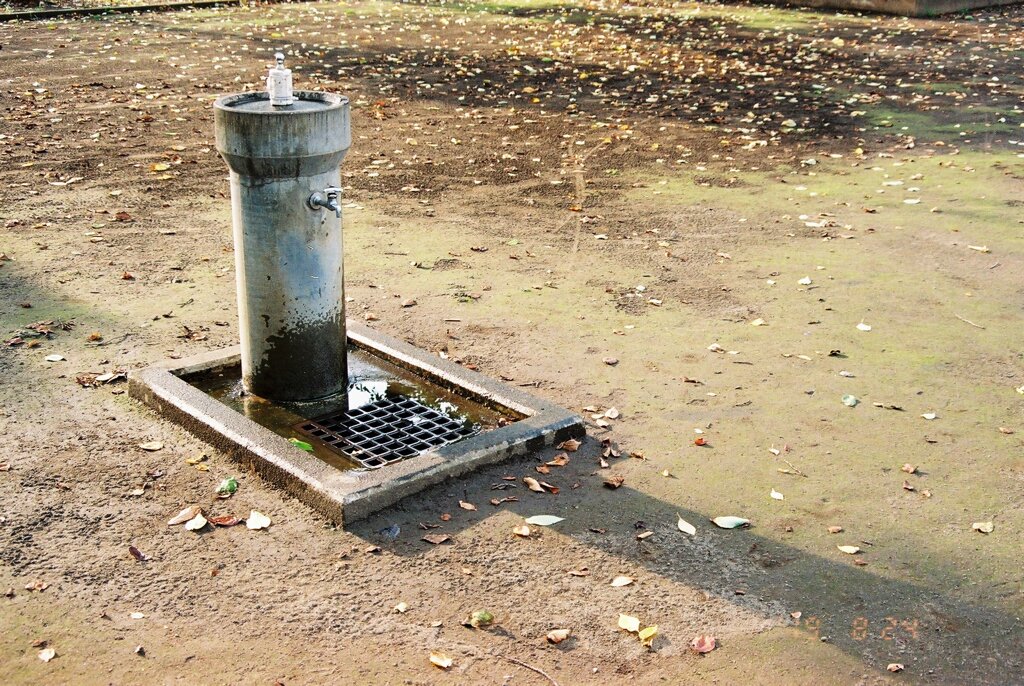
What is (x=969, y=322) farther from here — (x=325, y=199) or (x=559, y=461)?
(x=325, y=199)

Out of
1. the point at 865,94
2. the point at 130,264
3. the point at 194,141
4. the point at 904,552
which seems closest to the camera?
the point at 904,552

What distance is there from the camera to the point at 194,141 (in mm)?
10336

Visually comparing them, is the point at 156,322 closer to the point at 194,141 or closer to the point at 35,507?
the point at 35,507

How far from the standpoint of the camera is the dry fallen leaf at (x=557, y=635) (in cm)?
360

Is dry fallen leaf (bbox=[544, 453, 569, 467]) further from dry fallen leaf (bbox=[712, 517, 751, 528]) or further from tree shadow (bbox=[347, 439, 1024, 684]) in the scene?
dry fallen leaf (bbox=[712, 517, 751, 528])

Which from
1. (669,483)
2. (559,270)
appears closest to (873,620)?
(669,483)

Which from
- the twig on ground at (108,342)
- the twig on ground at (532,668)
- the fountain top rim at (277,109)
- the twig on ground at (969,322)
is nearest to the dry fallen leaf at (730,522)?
the twig on ground at (532,668)

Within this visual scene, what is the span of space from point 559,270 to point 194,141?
4.74 m

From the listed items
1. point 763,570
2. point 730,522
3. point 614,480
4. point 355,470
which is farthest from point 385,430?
point 763,570

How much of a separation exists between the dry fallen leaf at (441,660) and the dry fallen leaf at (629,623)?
0.59m

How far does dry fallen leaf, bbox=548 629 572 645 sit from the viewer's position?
11.8 feet

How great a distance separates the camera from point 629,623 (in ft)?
12.1

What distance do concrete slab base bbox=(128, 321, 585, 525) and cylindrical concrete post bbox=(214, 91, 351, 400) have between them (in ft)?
1.18

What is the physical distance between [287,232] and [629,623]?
88.1 inches
